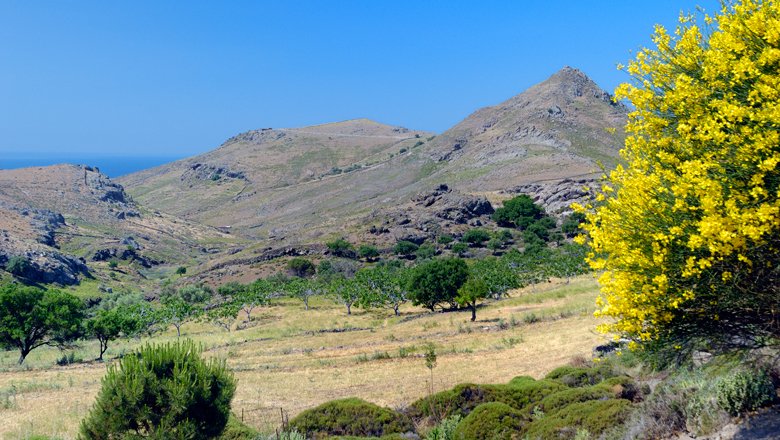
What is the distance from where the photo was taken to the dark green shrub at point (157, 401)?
14.6 meters

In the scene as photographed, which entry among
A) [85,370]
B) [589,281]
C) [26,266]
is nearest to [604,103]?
[589,281]

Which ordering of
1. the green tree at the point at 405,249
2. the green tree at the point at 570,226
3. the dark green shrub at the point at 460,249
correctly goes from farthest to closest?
the green tree at the point at 405,249
the green tree at the point at 570,226
the dark green shrub at the point at 460,249

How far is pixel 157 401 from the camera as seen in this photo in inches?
582

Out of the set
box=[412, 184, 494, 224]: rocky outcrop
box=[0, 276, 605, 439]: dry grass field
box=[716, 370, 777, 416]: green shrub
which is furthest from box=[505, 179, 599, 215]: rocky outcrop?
box=[716, 370, 777, 416]: green shrub

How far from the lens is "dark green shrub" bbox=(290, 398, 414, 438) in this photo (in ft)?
58.4

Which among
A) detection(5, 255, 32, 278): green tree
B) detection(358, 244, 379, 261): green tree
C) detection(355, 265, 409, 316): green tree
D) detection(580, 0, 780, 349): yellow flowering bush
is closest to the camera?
detection(580, 0, 780, 349): yellow flowering bush

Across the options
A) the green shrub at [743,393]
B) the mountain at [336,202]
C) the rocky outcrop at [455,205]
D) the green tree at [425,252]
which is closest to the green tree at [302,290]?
the mountain at [336,202]

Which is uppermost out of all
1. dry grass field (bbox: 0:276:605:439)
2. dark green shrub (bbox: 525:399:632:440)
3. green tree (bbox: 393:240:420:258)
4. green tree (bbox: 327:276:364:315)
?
green tree (bbox: 393:240:420:258)

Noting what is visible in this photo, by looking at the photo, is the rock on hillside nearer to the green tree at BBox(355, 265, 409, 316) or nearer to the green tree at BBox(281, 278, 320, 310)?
the green tree at BBox(355, 265, 409, 316)

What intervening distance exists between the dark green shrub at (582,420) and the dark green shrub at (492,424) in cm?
50

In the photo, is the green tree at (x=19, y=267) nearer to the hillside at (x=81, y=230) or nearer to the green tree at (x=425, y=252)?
the hillside at (x=81, y=230)

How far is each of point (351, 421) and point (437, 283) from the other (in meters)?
40.2

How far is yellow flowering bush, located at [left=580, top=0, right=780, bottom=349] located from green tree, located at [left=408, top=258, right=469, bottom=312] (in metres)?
48.2

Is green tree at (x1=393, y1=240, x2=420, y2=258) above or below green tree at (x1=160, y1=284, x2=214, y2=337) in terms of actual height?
above
